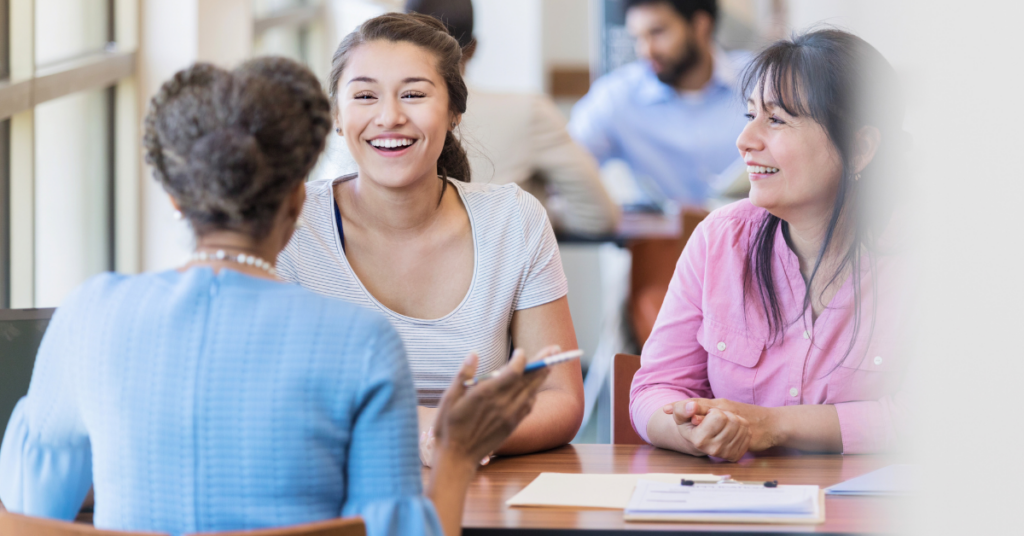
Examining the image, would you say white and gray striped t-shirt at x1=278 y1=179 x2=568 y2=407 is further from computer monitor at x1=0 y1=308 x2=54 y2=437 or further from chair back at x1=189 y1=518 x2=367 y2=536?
chair back at x1=189 y1=518 x2=367 y2=536

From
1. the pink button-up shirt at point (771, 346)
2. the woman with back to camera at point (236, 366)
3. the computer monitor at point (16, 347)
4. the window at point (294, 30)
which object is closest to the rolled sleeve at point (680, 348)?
the pink button-up shirt at point (771, 346)

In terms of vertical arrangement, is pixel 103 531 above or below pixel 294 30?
below

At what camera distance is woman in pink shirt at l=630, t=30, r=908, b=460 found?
155 cm

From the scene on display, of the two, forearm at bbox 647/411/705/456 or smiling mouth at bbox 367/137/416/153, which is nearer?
forearm at bbox 647/411/705/456

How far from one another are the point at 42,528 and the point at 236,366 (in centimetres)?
24

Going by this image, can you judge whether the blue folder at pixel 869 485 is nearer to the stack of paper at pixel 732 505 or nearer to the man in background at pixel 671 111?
the stack of paper at pixel 732 505

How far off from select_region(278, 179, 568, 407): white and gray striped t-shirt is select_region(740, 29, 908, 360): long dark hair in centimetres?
38

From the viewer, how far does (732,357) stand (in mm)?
1604

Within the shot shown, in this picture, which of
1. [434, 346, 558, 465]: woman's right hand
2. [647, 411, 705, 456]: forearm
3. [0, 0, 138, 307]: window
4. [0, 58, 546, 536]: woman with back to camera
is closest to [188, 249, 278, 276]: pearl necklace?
[0, 58, 546, 536]: woman with back to camera

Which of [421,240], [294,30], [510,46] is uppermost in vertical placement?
[510,46]

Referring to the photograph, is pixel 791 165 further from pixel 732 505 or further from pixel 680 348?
pixel 732 505

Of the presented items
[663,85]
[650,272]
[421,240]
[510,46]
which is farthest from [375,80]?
A: [510,46]

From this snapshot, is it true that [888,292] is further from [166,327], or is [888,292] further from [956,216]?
[166,327]

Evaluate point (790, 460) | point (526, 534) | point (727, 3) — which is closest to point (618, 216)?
point (727, 3)
